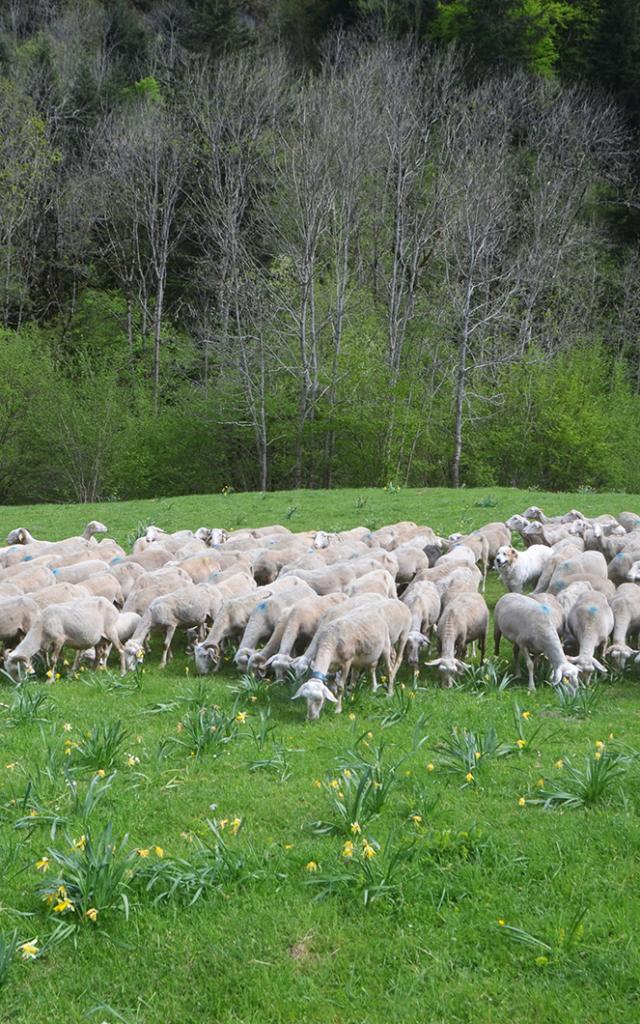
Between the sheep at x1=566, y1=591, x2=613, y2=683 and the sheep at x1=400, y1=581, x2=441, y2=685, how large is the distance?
1.64 m

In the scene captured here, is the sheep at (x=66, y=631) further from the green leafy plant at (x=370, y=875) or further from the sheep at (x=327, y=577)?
the green leafy plant at (x=370, y=875)

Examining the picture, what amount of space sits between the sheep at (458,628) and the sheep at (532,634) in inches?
9.2

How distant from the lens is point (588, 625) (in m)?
9.59

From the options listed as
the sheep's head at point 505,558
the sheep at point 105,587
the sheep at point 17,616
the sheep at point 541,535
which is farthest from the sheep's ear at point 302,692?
the sheep at point 541,535

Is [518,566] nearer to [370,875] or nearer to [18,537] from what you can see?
[370,875]

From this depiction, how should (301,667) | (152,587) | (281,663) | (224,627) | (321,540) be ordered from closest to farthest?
(301,667) < (281,663) < (224,627) < (152,587) < (321,540)

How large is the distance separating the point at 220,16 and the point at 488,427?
34.9m

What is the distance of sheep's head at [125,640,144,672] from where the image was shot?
1004 centimetres

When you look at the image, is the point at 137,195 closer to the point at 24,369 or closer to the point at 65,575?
the point at 24,369

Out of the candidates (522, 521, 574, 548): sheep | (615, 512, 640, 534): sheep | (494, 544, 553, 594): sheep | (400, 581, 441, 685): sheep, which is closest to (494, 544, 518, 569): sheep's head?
(494, 544, 553, 594): sheep

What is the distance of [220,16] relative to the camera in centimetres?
5259

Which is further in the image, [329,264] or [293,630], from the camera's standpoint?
[329,264]

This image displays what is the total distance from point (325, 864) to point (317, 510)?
53.8 ft

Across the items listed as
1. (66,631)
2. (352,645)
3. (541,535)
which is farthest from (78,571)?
(541,535)
